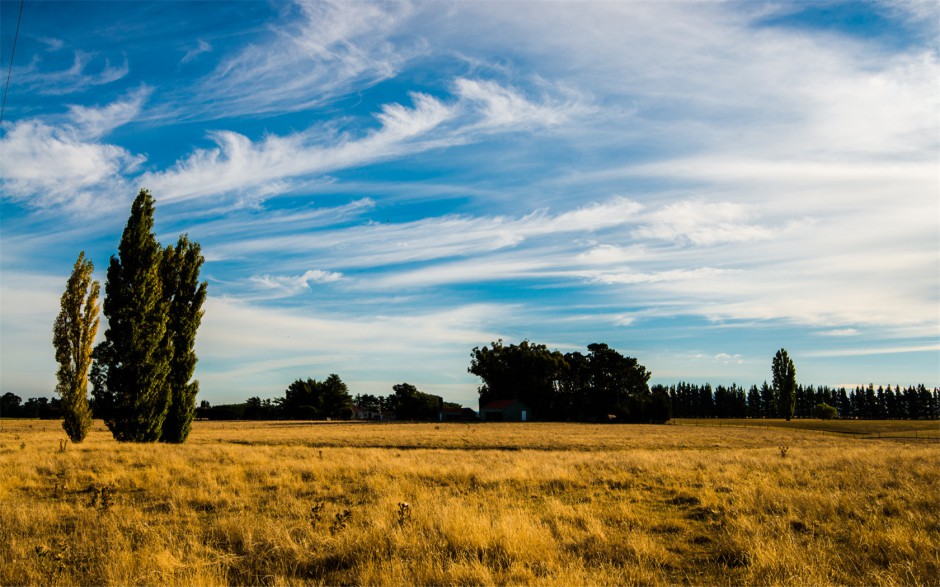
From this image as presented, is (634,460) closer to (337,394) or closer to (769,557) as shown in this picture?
(769,557)

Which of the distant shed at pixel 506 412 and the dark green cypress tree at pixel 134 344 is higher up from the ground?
the dark green cypress tree at pixel 134 344

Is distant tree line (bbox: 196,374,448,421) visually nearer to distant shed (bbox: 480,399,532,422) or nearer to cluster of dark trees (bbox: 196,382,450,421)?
cluster of dark trees (bbox: 196,382,450,421)

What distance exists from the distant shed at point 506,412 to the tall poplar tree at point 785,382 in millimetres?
60652

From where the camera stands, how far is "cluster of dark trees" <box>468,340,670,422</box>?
9331 cm

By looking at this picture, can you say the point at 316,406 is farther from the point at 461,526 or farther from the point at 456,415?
the point at 461,526

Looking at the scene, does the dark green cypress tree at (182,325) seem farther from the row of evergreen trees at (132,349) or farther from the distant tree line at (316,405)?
the distant tree line at (316,405)

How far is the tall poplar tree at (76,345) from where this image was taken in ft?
91.5

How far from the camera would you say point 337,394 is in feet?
382

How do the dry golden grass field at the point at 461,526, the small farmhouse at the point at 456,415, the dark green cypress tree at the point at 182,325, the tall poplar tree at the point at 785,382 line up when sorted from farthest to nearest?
the tall poplar tree at the point at 785,382, the small farmhouse at the point at 456,415, the dark green cypress tree at the point at 182,325, the dry golden grass field at the point at 461,526

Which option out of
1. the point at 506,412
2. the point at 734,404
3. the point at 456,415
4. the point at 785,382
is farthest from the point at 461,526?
the point at 734,404

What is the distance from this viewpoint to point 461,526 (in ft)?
27.3

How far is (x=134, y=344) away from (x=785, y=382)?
12886cm

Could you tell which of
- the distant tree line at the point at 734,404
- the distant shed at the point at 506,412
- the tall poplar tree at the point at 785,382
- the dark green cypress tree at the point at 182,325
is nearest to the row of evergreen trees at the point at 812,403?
the distant tree line at the point at 734,404

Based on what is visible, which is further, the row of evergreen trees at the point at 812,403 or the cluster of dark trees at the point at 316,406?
the row of evergreen trees at the point at 812,403
